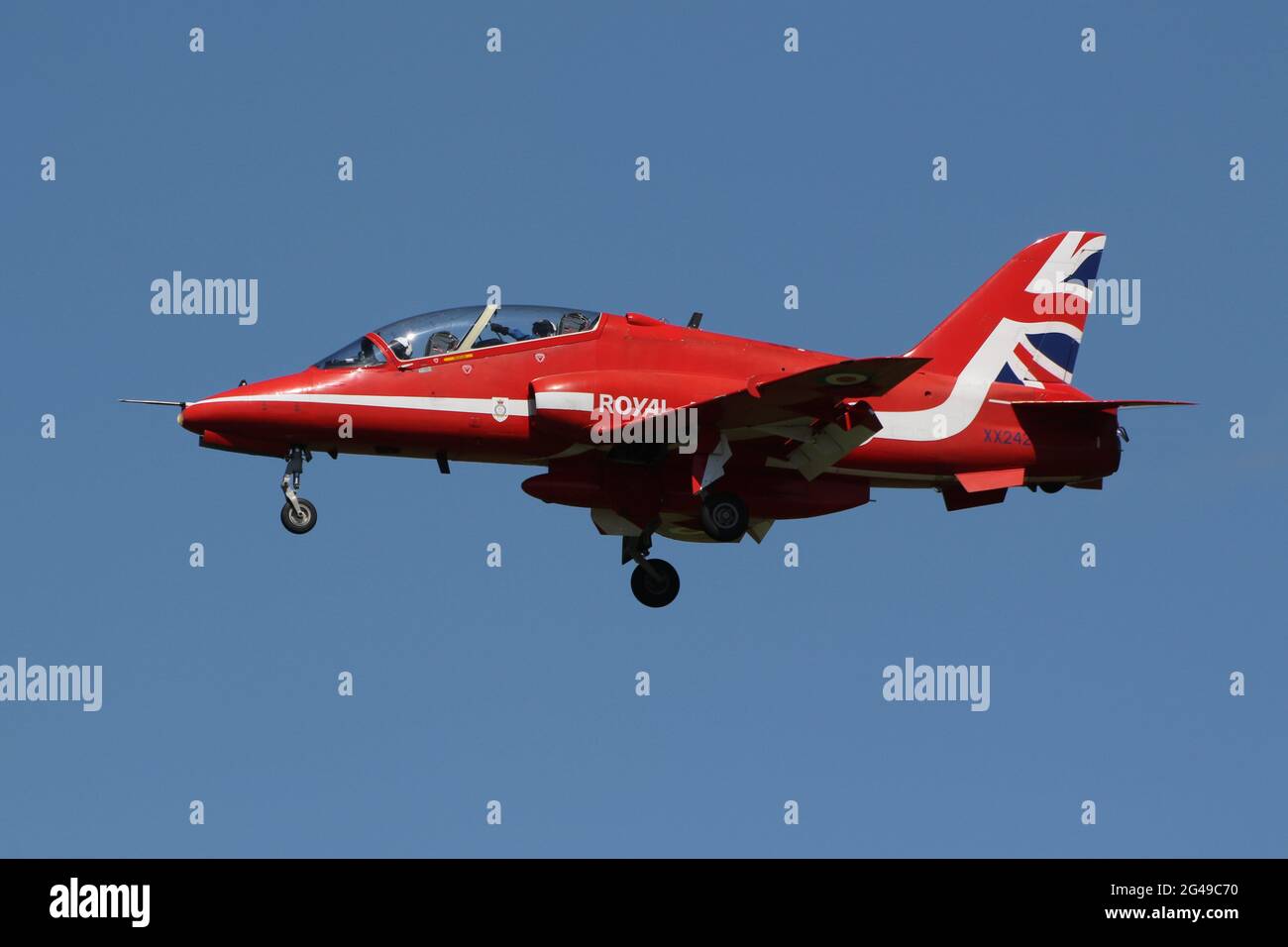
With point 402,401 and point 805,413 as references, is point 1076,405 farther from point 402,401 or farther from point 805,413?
point 402,401

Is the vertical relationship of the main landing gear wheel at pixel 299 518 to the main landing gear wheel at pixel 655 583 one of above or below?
above

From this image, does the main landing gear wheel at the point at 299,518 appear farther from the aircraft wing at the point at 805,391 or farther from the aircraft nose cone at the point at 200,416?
the aircraft wing at the point at 805,391

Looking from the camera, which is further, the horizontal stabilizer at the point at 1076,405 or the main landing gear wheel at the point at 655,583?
the main landing gear wheel at the point at 655,583

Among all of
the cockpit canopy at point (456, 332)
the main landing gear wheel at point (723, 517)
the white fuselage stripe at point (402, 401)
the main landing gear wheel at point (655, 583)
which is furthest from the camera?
the main landing gear wheel at point (655, 583)

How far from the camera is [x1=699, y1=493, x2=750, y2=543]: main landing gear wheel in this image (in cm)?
3300

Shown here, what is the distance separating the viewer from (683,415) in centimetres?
3194

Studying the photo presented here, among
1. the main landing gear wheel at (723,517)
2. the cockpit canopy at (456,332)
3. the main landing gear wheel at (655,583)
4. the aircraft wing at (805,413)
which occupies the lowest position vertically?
the main landing gear wheel at (655,583)

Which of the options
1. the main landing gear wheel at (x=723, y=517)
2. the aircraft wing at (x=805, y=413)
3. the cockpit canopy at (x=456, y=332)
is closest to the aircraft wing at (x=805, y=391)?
the aircraft wing at (x=805, y=413)

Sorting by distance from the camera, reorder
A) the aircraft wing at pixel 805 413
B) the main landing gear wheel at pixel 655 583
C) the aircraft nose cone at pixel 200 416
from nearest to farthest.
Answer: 1. the aircraft wing at pixel 805 413
2. the aircraft nose cone at pixel 200 416
3. the main landing gear wheel at pixel 655 583

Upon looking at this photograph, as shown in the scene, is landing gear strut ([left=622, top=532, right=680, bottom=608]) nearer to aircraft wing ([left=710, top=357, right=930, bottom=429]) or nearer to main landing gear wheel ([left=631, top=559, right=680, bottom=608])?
main landing gear wheel ([left=631, top=559, right=680, bottom=608])

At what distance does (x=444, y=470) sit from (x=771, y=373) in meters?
5.34

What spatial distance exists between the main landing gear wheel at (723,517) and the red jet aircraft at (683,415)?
0.11 feet

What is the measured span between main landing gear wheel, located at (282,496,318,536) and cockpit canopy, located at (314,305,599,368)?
2.25 metres

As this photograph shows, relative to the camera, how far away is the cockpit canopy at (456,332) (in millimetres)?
32219
